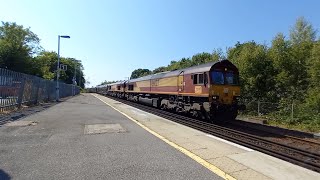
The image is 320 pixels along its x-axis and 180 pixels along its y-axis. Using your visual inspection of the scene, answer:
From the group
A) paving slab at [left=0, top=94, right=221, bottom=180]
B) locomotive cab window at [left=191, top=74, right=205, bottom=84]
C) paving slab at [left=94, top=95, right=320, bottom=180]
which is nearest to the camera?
paving slab at [left=0, top=94, right=221, bottom=180]

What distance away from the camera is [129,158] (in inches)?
313

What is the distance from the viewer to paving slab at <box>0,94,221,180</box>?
6668 mm

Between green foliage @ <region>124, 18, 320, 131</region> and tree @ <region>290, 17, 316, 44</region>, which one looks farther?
tree @ <region>290, 17, 316, 44</region>

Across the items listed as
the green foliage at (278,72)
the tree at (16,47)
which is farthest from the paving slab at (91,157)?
the tree at (16,47)

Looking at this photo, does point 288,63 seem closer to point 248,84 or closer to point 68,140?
point 248,84

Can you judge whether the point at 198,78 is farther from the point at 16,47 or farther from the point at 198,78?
the point at 16,47

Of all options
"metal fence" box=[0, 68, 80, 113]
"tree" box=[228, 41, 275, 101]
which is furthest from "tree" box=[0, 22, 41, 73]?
"tree" box=[228, 41, 275, 101]

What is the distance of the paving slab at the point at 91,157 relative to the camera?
6668 millimetres

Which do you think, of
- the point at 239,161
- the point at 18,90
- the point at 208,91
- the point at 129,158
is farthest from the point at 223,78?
the point at 18,90

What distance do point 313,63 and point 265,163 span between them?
17059mm

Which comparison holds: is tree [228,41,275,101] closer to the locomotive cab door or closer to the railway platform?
the locomotive cab door

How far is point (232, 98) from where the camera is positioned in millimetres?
19391

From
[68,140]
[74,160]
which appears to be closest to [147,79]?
[68,140]

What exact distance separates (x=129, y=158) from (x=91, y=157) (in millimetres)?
890
